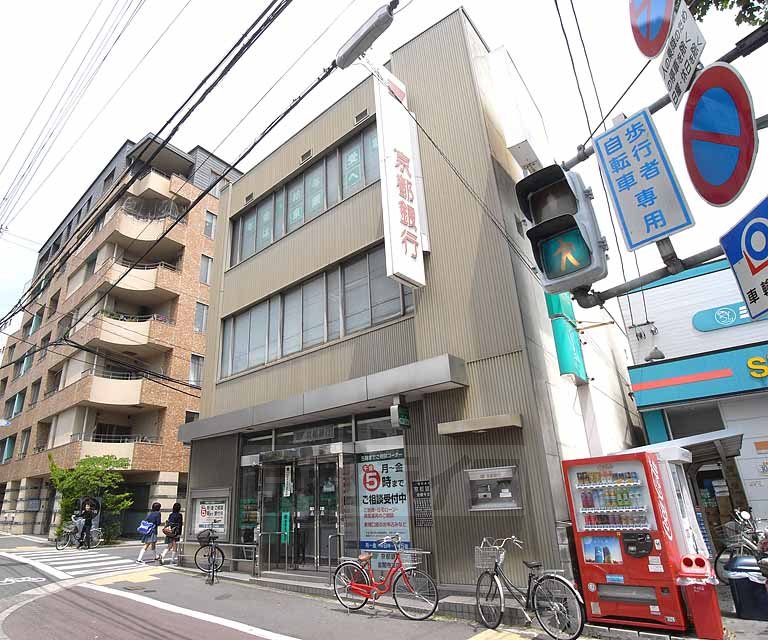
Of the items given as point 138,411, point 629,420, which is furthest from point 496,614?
point 138,411

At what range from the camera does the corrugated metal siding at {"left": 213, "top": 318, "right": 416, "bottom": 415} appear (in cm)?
1038

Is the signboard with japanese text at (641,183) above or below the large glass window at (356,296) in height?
below

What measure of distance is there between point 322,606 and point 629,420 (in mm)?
12125

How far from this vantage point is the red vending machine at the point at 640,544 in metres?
5.97

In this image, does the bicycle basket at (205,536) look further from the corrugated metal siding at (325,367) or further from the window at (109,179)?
A: the window at (109,179)

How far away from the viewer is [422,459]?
30.1 feet

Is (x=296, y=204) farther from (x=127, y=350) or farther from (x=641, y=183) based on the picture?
(x=127, y=350)

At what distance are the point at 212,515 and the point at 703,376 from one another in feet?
44.9

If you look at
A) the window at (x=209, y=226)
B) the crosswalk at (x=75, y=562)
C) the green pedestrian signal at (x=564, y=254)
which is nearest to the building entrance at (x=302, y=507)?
the crosswalk at (x=75, y=562)

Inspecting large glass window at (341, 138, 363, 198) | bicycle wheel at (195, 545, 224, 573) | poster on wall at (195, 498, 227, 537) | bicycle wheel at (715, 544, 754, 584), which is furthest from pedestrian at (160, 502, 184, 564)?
bicycle wheel at (715, 544, 754, 584)

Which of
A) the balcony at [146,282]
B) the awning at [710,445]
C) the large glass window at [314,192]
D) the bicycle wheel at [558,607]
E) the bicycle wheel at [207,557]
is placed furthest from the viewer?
the balcony at [146,282]

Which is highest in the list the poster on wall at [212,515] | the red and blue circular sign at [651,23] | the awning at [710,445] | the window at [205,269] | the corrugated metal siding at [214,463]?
the window at [205,269]

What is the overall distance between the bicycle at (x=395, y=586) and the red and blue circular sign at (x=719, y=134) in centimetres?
658

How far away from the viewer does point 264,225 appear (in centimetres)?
1530
